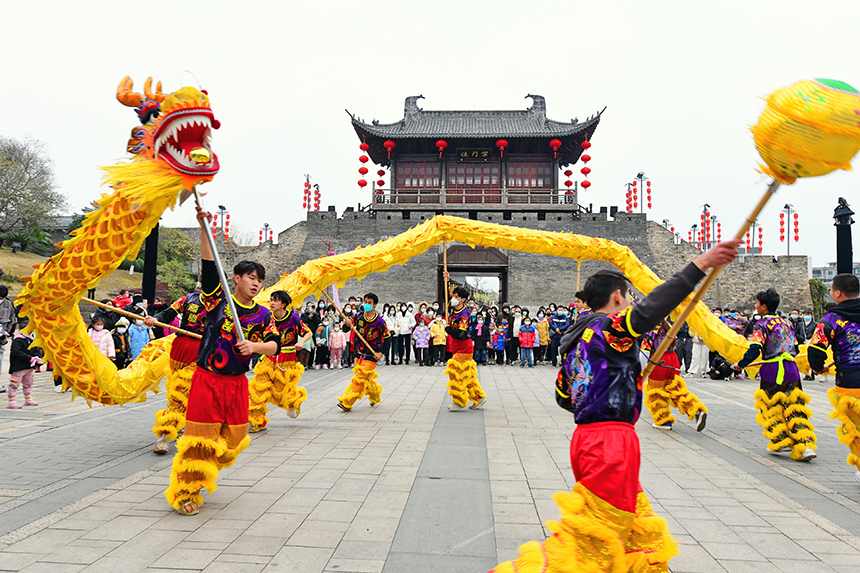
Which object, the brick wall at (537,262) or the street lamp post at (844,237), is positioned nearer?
the street lamp post at (844,237)

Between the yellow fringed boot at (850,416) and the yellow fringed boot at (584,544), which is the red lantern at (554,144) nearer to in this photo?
the yellow fringed boot at (850,416)

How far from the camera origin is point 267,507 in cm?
361

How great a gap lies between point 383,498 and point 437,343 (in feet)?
38.0

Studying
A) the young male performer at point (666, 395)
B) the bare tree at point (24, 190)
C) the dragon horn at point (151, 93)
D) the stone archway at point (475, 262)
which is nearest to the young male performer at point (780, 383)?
the young male performer at point (666, 395)

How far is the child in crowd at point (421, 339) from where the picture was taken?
604 inches

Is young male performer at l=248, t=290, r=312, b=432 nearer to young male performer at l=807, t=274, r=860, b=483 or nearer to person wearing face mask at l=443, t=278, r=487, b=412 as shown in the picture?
person wearing face mask at l=443, t=278, r=487, b=412

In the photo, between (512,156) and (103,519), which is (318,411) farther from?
(512,156)

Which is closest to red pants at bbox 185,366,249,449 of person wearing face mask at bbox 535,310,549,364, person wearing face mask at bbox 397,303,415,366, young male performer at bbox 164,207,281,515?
young male performer at bbox 164,207,281,515

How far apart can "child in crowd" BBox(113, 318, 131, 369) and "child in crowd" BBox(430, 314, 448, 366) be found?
761cm

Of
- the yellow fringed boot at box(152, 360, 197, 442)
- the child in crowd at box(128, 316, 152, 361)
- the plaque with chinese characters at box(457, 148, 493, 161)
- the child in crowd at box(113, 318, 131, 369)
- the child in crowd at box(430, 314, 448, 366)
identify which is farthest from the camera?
the plaque with chinese characters at box(457, 148, 493, 161)

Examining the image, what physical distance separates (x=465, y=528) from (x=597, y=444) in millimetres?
1433

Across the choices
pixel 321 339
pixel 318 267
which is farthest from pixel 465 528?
pixel 321 339

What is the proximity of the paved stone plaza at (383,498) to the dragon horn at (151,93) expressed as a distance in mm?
2804

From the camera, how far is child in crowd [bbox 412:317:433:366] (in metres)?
15.3
